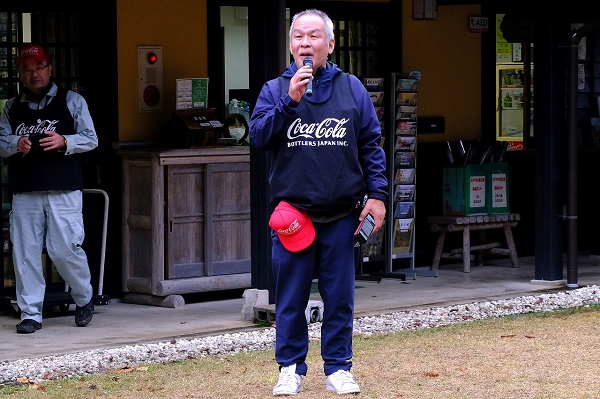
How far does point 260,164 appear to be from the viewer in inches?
371

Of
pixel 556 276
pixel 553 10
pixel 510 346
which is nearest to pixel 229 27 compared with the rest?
pixel 553 10

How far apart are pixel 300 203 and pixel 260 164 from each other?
283 centimetres

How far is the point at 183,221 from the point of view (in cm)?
1055

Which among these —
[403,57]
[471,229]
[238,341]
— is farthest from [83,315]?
[403,57]

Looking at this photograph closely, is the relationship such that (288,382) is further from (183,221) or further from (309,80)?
(183,221)

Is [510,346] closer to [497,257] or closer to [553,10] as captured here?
[553,10]

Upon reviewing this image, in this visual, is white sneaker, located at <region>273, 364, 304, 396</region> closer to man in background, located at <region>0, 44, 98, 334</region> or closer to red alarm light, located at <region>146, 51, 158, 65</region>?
man in background, located at <region>0, 44, 98, 334</region>

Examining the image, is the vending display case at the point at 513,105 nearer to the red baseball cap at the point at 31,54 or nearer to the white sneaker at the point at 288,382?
the red baseball cap at the point at 31,54

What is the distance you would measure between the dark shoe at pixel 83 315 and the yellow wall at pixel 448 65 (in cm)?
444

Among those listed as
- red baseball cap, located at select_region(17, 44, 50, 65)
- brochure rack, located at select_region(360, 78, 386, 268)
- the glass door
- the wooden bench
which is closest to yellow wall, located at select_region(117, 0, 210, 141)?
red baseball cap, located at select_region(17, 44, 50, 65)

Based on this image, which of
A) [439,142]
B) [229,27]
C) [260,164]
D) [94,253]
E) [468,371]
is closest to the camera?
[468,371]

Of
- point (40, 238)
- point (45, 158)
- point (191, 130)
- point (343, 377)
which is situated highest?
point (191, 130)

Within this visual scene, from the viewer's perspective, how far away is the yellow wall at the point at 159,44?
10.6 metres

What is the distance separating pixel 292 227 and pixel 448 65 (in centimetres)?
677
